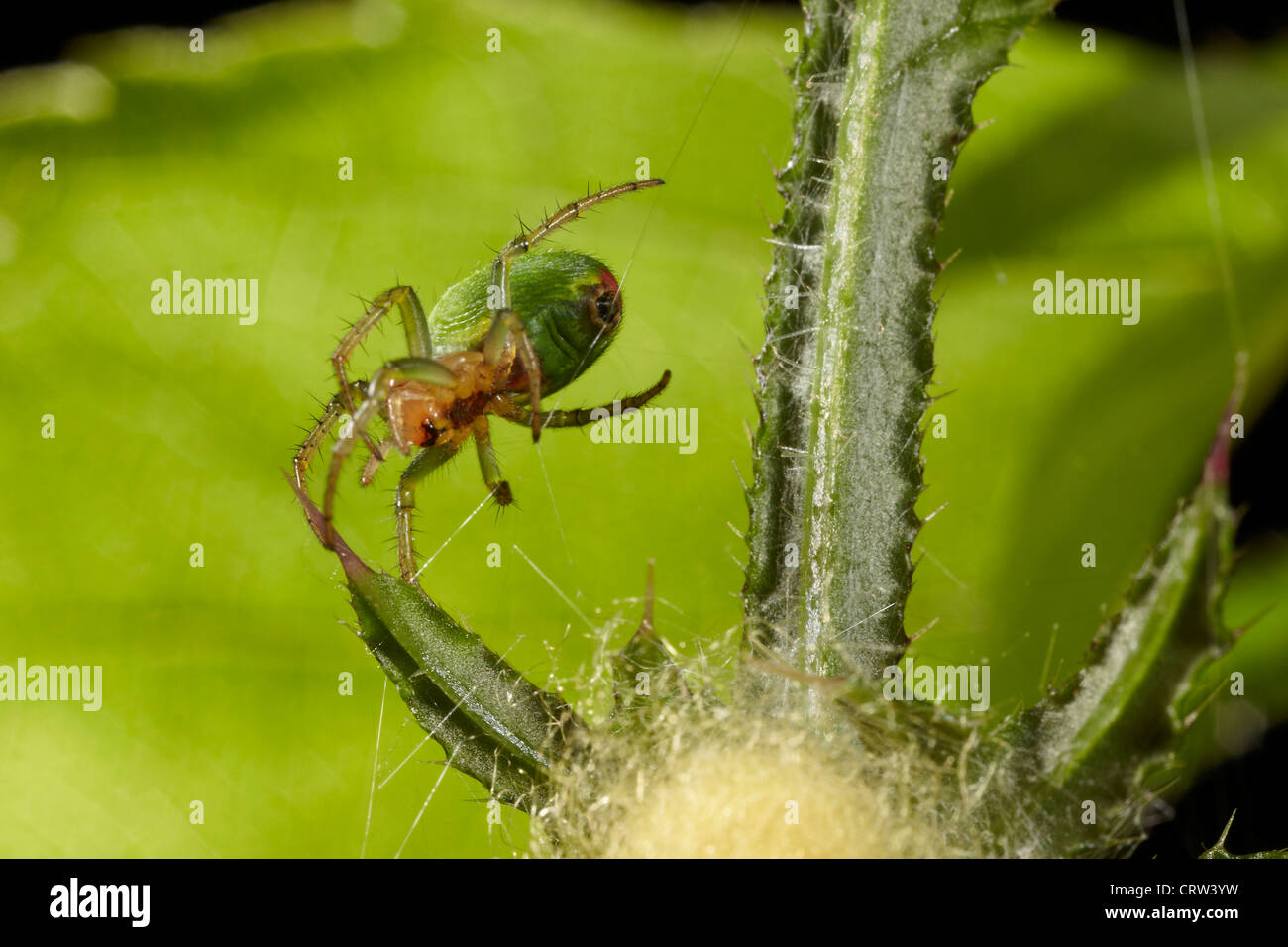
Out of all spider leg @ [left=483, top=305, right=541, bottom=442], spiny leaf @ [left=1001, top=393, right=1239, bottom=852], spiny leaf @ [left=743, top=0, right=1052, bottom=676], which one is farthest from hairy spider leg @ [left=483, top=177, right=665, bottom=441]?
spiny leaf @ [left=1001, top=393, right=1239, bottom=852]

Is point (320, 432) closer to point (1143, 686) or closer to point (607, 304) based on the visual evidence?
point (607, 304)

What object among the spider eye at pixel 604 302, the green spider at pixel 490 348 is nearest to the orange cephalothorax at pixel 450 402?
the green spider at pixel 490 348

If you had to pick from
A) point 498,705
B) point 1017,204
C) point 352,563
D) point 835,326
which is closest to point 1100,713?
point 835,326

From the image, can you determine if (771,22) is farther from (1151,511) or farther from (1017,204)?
(1151,511)

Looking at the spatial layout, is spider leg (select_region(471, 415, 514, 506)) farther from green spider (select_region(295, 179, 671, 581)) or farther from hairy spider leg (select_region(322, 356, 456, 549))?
hairy spider leg (select_region(322, 356, 456, 549))

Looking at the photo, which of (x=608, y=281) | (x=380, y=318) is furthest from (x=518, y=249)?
(x=380, y=318)

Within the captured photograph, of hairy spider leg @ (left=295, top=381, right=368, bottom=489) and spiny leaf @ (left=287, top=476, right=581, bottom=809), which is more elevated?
hairy spider leg @ (left=295, top=381, right=368, bottom=489)

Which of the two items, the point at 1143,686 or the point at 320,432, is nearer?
the point at 1143,686
